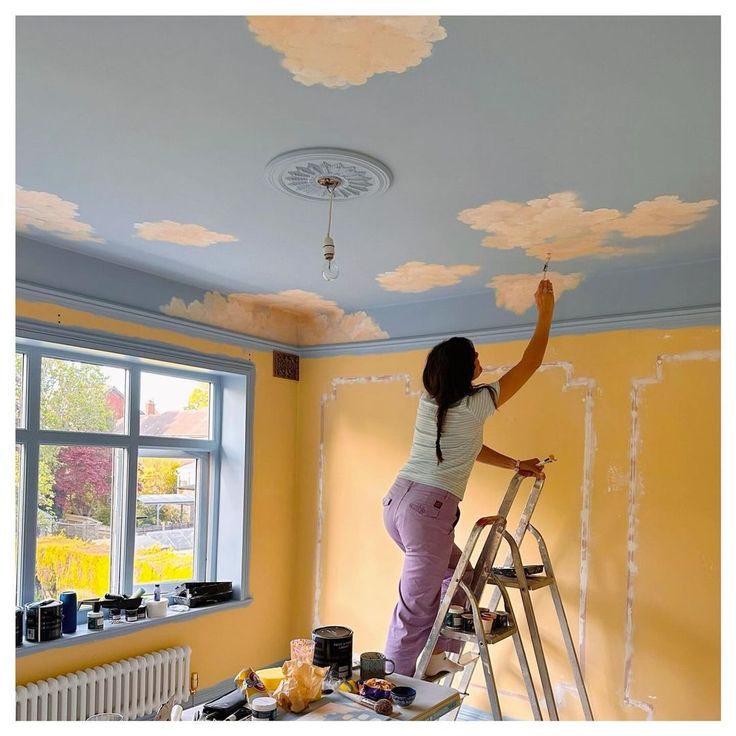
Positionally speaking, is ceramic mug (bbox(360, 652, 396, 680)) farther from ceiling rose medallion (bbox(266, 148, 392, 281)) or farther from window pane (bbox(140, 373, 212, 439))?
window pane (bbox(140, 373, 212, 439))

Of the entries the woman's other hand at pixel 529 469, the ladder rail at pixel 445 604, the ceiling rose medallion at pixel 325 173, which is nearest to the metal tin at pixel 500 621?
the ladder rail at pixel 445 604

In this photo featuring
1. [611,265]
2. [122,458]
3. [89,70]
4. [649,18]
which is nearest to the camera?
[649,18]

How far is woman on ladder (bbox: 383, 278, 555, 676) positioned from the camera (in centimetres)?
256

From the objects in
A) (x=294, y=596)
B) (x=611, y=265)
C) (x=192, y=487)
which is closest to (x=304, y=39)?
(x=611, y=265)

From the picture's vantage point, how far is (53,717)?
3184 mm

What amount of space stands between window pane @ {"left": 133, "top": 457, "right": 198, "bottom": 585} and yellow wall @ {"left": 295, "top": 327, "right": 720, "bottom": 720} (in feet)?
4.38

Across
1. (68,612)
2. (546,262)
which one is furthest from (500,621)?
(68,612)

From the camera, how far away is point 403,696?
6.29 feet

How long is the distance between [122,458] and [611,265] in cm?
289

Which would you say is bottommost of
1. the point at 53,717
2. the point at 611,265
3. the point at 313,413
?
the point at 53,717

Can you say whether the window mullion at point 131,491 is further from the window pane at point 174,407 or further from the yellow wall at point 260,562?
the yellow wall at point 260,562

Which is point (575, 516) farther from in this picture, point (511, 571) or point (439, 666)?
point (439, 666)

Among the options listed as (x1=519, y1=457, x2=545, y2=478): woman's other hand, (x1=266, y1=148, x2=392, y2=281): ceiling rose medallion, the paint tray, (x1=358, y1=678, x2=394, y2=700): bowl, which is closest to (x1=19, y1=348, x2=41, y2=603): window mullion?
(x1=266, y1=148, x2=392, y2=281): ceiling rose medallion

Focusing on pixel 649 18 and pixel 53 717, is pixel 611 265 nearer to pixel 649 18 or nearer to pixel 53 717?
pixel 649 18
